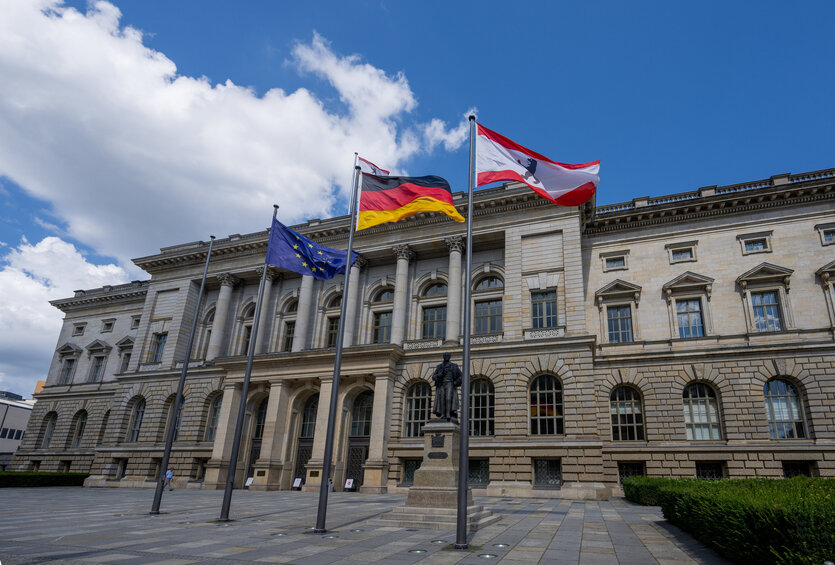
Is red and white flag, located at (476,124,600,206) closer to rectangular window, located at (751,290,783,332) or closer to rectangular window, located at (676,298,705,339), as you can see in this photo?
rectangular window, located at (676,298,705,339)

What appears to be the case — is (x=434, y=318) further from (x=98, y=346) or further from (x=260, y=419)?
(x=98, y=346)

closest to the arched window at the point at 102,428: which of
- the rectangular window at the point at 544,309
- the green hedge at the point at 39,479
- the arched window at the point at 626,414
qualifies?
the green hedge at the point at 39,479

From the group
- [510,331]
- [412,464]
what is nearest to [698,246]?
[510,331]

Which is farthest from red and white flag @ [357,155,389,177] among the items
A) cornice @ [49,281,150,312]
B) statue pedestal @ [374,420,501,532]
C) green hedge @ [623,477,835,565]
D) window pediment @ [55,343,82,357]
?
window pediment @ [55,343,82,357]

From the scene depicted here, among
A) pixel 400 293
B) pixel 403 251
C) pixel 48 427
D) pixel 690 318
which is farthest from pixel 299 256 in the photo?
pixel 48 427

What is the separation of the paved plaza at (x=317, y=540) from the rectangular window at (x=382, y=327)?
1904cm

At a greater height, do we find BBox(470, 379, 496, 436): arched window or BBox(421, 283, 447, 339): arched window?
BBox(421, 283, 447, 339): arched window

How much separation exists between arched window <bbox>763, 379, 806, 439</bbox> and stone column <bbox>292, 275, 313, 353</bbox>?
29347 millimetres

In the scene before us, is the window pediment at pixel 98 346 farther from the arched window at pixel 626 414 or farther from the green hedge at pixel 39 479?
the arched window at pixel 626 414

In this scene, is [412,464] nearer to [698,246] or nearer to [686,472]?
[686,472]

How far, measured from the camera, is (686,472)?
28656 millimetres

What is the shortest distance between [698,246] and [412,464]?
22.8 metres

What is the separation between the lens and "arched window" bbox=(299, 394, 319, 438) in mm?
35000

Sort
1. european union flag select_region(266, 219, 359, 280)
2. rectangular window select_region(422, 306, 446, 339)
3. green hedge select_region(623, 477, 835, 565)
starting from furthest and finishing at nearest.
Result: 1. rectangular window select_region(422, 306, 446, 339)
2. european union flag select_region(266, 219, 359, 280)
3. green hedge select_region(623, 477, 835, 565)
